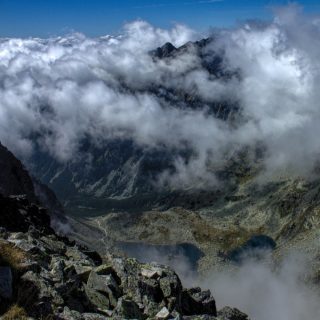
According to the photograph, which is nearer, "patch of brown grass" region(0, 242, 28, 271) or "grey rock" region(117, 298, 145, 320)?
"patch of brown grass" region(0, 242, 28, 271)

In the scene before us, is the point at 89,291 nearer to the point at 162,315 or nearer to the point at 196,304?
the point at 162,315

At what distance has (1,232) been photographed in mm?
51000

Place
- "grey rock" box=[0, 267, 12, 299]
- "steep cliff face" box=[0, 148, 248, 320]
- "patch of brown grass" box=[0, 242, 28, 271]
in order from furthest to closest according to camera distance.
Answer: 1. "patch of brown grass" box=[0, 242, 28, 271]
2. "steep cliff face" box=[0, 148, 248, 320]
3. "grey rock" box=[0, 267, 12, 299]

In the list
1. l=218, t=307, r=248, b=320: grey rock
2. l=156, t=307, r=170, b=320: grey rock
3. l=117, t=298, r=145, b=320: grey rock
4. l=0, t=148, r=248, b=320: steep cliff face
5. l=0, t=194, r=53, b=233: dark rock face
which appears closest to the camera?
l=0, t=148, r=248, b=320: steep cliff face

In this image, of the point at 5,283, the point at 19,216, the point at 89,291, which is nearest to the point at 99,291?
the point at 89,291

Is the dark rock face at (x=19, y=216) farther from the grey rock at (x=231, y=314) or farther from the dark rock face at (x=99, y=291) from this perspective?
the grey rock at (x=231, y=314)

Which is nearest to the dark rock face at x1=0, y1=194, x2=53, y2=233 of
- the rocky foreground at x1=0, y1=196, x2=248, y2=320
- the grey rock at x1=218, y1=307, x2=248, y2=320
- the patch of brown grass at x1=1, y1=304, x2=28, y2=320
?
the rocky foreground at x1=0, y1=196, x2=248, y2=320

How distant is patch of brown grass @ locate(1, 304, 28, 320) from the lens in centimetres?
2691

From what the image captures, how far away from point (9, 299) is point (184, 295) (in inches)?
769

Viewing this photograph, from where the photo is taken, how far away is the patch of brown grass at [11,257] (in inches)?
1309

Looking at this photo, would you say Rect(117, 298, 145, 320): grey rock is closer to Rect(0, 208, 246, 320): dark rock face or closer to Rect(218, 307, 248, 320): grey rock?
Rect(0, 208, 246, 320): dark rock face

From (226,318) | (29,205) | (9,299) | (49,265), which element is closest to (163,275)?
(226,318)

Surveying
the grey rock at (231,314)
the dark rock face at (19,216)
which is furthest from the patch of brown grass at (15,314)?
the dark rock face at (19,216)

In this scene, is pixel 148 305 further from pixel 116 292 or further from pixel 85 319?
pixel 85 319
